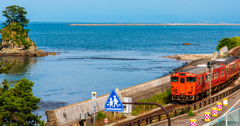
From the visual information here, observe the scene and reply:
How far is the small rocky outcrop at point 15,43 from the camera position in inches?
4348

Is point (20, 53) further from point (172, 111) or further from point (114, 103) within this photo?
point (114, 103)

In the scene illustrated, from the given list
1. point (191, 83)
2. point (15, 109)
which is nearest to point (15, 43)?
point (191, 83)

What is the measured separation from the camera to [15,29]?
115 m

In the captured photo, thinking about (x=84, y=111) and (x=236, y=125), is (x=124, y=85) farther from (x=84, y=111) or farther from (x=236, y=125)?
(x=236, y=125)

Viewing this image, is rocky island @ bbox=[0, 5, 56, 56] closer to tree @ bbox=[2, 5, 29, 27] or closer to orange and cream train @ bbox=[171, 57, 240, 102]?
tree @ bbox=[2, 5, 29, 27]

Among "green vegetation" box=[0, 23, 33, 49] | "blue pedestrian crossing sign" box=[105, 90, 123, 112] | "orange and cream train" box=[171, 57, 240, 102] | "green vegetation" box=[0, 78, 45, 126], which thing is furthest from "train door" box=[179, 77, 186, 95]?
"green vegetation" box=[0, 23, 33, 49]

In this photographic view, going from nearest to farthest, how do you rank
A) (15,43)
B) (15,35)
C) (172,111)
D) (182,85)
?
(172,111) → (182,85) → (15,43) → (15,35)

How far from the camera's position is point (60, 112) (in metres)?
22.9

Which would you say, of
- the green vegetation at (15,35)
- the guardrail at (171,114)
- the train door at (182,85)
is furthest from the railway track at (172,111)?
the green vegetation at (15,35)

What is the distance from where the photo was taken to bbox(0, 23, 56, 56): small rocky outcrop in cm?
11043

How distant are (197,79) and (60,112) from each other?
13595 millimetres

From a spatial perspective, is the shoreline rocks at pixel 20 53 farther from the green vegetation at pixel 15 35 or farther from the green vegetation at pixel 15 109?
the green vegetation at pixel 15 109

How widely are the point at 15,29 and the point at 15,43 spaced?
5575 millimetres

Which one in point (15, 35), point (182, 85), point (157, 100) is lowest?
point (157, 100)
